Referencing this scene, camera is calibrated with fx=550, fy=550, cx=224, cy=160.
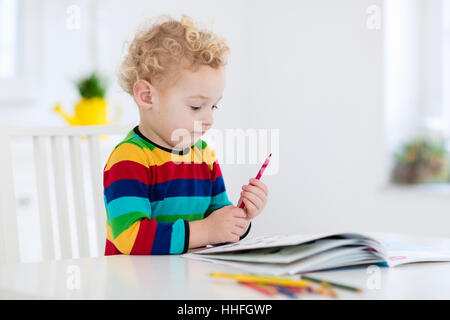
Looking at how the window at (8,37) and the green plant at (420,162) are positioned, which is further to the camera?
the green plant at (420,162)

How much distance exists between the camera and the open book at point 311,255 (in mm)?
693

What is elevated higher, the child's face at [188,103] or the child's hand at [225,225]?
the child's face at [188,103]

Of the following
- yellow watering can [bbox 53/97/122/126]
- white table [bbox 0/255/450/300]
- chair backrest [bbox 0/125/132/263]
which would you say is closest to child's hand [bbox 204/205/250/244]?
white table [bbox 0/255/450/300]

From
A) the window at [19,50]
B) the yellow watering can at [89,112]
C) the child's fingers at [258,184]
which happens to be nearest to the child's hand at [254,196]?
the child's fingers at [258,184]

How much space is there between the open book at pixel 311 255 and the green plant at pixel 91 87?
5.45 feet

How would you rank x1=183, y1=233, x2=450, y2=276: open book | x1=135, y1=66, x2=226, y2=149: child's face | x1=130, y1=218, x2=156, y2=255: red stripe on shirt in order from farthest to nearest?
x1=135, y1=66, x2=226, y2=149: child's face
x1=130, y1=218, x2=156, y2=255: red stripe on shirt
x1=183, y1=233, x2=450, y2=276: open book

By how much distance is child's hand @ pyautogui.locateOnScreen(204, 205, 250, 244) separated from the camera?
896mm

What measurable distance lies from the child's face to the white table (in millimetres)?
268

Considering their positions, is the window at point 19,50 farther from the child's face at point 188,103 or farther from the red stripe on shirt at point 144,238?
the red stripe on shirt at point 144,238

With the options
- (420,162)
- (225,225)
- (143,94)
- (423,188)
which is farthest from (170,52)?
(420,162)

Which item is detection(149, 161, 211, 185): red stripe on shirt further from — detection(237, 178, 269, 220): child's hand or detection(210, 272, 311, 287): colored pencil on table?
detection(210, 272, 311, 287): colored pencil on table

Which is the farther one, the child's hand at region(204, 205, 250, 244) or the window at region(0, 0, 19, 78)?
the window at region(0, 0, 19, 78)
